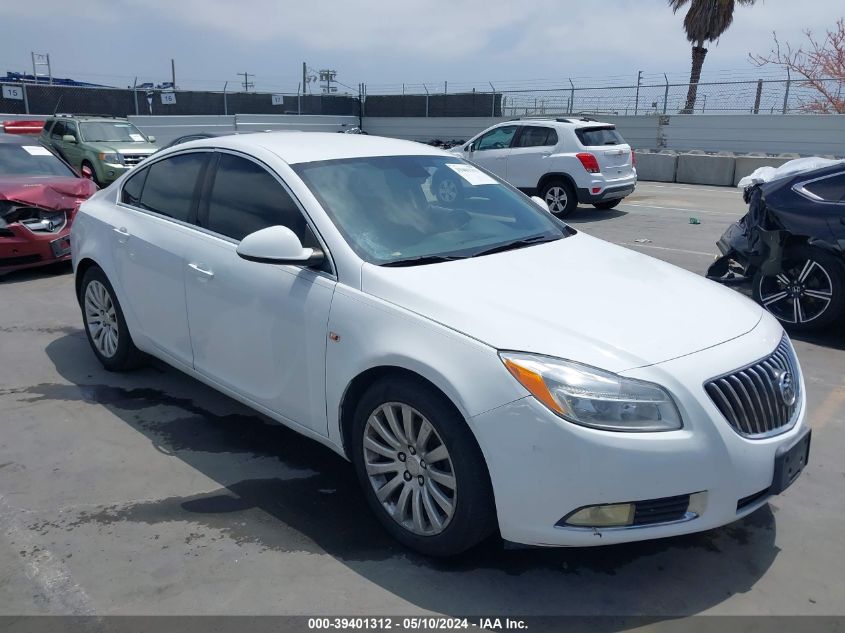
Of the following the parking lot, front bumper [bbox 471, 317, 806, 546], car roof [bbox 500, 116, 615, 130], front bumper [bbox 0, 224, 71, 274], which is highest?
car roof [bbox 500, 116, 615, 130]

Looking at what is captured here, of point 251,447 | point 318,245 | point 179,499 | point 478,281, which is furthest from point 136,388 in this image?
point 478,281

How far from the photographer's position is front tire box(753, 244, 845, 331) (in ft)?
20.0

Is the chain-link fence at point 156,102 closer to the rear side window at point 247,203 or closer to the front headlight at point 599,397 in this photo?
the rear side window at point 247,203

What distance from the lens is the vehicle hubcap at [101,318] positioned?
5059 millimetres

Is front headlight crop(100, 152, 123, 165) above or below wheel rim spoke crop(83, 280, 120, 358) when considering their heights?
above

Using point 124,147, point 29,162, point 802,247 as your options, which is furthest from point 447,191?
point 124,147

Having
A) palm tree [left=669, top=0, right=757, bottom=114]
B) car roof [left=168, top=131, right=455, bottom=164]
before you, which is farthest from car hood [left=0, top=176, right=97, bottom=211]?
palm tree [left=669, top=0, right=757, bottom=114]

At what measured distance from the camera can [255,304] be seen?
143 inches

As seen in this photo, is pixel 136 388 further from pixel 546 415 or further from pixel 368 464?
pixel 546 415

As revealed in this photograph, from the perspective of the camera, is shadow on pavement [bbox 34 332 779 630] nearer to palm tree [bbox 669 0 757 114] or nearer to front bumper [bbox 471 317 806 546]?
front bumper [bbox 471 317 806 546]

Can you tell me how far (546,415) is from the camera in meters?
2.60

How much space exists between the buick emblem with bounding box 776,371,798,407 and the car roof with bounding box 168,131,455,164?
2337 mm

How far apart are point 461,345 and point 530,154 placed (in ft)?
37.5

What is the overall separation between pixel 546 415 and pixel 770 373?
41.4 inches
